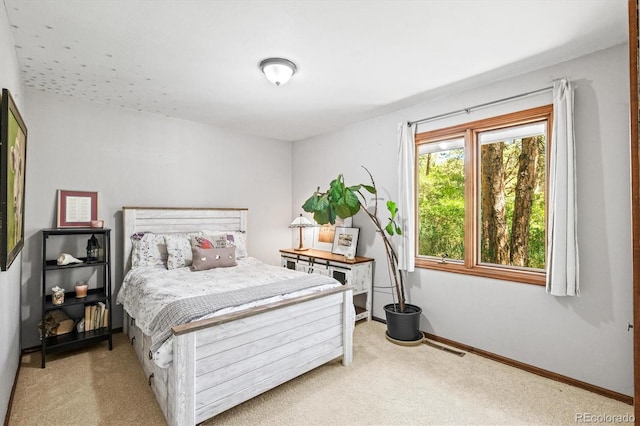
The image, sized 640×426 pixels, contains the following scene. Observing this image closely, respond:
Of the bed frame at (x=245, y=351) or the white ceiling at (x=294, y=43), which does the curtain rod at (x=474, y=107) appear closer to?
the white ceiling at (x=294, y=43)

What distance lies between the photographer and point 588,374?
2.47 m

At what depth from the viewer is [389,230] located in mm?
3482

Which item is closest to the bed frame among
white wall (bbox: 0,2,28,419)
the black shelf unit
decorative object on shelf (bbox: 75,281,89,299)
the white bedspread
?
the white bedspread

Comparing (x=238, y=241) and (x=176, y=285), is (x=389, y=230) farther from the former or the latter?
(x=176, y=285)

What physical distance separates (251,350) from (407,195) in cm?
226

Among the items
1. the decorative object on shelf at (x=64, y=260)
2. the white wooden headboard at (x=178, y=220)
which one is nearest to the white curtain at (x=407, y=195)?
the white wooden headboard at (x=178, y=220)

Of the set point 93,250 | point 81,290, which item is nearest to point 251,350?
point 81,290

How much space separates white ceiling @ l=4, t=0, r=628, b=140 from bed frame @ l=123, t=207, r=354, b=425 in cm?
190

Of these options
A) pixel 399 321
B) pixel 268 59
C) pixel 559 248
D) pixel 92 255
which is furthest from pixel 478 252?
pixel 92 255

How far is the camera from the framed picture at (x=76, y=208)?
3242 millimetres

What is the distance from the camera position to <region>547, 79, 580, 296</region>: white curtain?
2467 mm

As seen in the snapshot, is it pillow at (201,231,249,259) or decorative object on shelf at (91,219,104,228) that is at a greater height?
decorative object on shelf at (91,219,104,228)

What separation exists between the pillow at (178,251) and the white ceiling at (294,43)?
1.51 metres

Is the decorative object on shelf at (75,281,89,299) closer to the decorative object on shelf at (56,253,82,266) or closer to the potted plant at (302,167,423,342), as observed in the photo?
the decorative object on shelf at (56,253,82,266)
